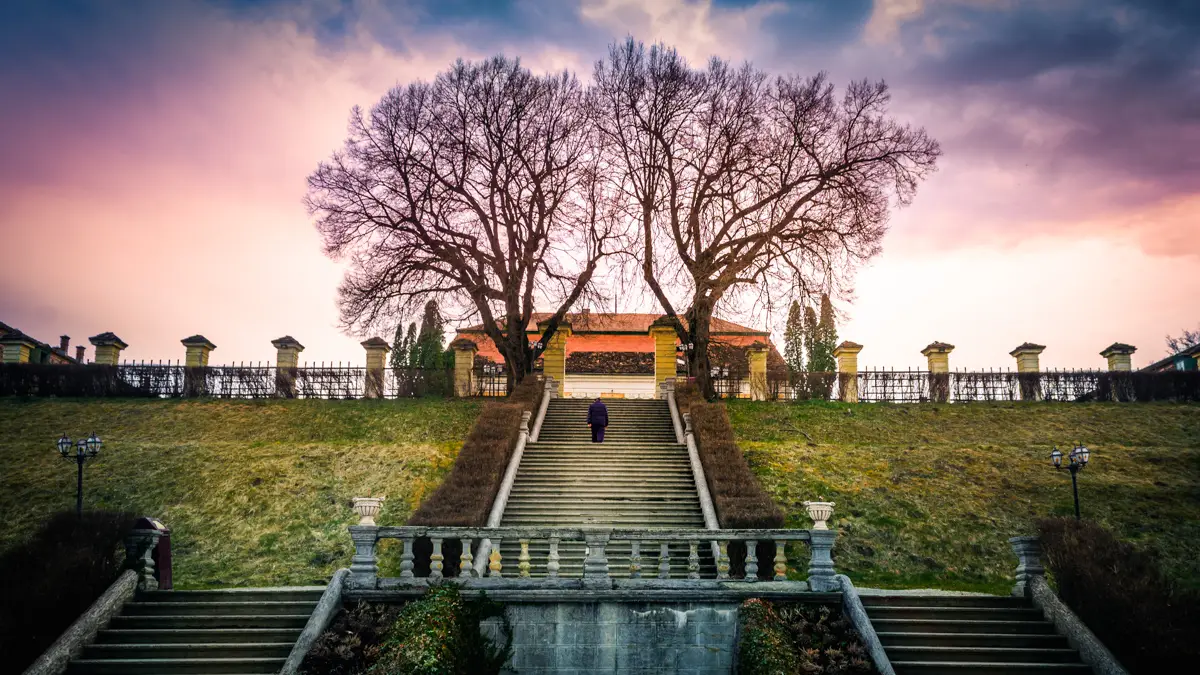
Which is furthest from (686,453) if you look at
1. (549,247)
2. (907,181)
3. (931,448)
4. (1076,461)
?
(907,181)

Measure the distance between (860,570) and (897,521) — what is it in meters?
2.60

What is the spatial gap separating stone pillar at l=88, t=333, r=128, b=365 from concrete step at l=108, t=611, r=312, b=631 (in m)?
23.0

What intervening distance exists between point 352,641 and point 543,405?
15052 mm

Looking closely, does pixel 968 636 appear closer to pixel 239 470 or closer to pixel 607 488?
pixel 607 488

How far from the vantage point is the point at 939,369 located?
3147cm

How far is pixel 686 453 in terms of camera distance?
22.4 metres

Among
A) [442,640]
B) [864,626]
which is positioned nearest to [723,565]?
[864,626]

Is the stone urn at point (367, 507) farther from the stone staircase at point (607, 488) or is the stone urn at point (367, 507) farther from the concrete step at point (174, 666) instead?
the stone staircase at point (607, 488)

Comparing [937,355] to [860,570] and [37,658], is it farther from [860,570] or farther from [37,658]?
[37,658]

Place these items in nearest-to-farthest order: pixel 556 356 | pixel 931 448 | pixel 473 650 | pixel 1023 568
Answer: pixel 473 650, pixel 1023 568, pixel 931 448, pixel 556 356

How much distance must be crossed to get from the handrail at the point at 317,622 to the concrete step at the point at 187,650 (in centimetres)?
42

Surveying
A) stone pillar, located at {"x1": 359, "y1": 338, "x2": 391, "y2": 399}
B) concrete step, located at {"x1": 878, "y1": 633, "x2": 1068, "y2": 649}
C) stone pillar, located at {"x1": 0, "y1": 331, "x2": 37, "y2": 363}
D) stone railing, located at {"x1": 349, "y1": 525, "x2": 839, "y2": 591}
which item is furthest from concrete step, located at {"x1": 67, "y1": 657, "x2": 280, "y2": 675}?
stone pillar, located at {"x1": 0, "y1": 331, "x2": 37, "y2": 363}

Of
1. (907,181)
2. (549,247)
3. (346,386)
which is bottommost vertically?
(346,386)

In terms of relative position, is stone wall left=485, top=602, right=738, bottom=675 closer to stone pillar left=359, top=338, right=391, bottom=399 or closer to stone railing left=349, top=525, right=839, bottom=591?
stone railing left=349, top=525, right=839, bottom=591
